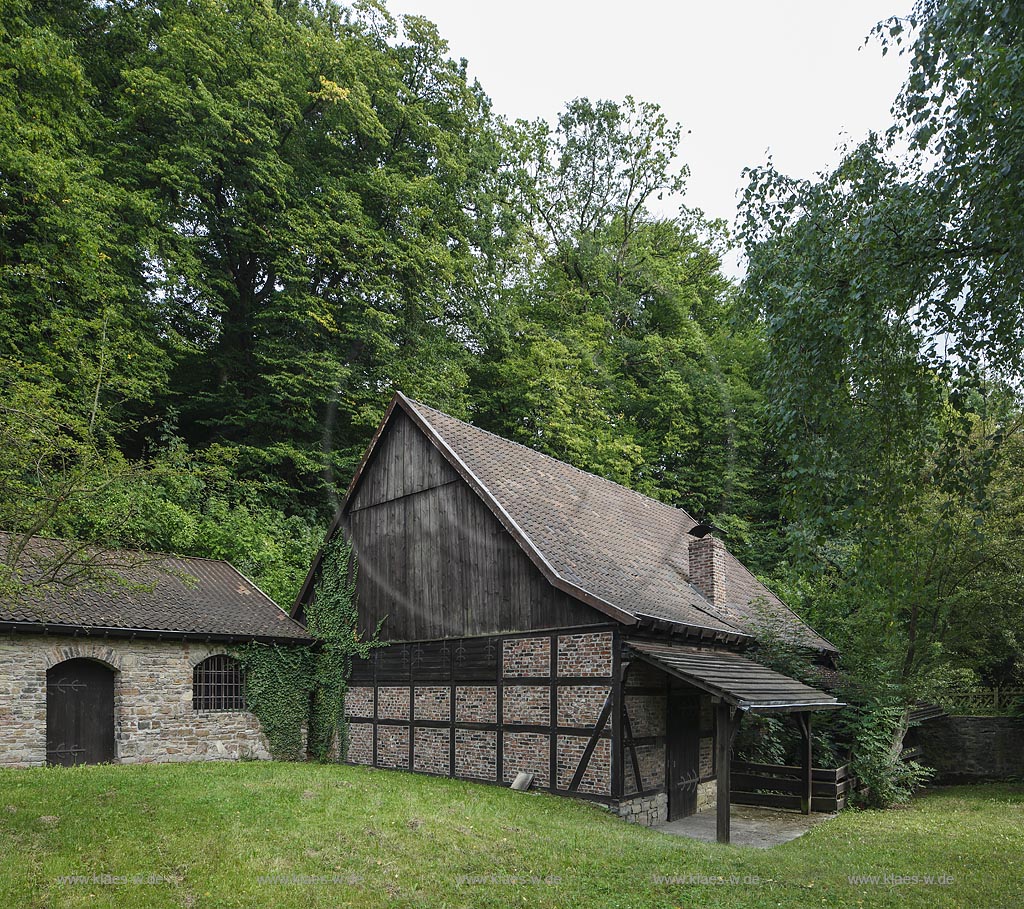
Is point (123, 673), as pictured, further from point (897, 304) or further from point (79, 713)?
point (897, 304)

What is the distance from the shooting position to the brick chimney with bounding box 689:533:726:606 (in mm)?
16547

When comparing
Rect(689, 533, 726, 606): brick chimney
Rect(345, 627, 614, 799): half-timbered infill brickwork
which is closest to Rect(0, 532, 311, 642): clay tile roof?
Rect(345, 627, 614, 799): half-timbered infill brickwork

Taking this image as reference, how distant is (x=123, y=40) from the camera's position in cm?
2191

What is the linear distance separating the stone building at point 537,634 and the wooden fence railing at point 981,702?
5947 millimetres

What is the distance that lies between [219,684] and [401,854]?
8.45 meters

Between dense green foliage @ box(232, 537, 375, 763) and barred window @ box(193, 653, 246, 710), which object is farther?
dense green foliage @ box(232, 537, 375, 763)

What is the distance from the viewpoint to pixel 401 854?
8078 mm

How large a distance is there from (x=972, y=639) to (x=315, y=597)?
53.2 feet

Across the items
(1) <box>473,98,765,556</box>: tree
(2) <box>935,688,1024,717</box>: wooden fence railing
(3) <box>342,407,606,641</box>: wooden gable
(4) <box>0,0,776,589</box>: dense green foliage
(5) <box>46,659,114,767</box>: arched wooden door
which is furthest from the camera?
(1) <box>473,98,765,556</box>: tree

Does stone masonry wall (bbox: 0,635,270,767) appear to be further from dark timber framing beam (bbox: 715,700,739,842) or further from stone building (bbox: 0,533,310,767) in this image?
dark timber framing beam (bbox: 715,700,739,842)

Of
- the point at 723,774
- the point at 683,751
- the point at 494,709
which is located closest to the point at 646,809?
the point at 683,751

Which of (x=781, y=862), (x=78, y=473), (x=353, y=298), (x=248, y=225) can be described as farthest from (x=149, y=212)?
(x=781, y=862)

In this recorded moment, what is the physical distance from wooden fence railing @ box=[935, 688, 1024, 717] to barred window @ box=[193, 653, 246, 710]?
16871 millimetres

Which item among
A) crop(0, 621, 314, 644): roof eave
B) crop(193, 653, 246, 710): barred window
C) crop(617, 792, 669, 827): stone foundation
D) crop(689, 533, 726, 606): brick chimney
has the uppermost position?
crop(689, 533, 726, 606): brick chimney
